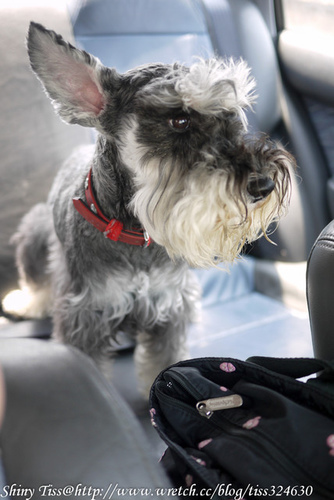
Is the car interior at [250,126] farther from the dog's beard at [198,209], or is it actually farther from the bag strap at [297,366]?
the bag strap at [297,366]

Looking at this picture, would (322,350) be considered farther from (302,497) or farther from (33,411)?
(33,411)

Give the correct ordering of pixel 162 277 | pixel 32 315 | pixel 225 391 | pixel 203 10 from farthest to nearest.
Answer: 1. pixel 203 10
2. pixel 32 315
3. pixel 162 277
4. pixel 225 391

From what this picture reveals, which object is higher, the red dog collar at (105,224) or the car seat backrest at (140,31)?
the car seat backrest at (140,31)

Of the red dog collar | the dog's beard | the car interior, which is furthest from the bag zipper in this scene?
the car interior

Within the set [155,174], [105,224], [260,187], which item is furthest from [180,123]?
[105,224]

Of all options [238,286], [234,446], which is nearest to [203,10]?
[238,286]

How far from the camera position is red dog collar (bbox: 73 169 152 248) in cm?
123

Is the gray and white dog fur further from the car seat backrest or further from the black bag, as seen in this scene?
the car seat backrest

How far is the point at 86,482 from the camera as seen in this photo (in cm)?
45

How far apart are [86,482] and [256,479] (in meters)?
0.31

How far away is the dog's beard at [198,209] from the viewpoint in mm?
1033

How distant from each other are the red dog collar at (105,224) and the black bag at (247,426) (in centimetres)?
48

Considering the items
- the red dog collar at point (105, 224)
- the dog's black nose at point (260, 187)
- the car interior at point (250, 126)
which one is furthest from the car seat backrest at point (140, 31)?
the dog's black nose at point (260, 187)

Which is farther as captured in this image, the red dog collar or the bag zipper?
the red dog collar
